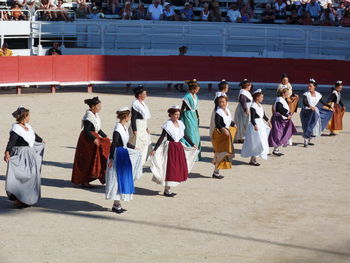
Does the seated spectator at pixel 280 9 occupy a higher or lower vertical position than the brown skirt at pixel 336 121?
higher

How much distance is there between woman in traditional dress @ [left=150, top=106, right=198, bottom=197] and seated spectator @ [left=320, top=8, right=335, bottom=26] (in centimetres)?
1872

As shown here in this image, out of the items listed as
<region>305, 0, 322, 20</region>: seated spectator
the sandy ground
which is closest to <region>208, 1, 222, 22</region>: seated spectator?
<region>305, 0, 322, 20</region>: seated spectator

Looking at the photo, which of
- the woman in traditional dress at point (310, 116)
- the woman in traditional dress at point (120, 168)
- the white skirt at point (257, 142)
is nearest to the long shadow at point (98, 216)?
the woman in traditional dress at point (120, 168)

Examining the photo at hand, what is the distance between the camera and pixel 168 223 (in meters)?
12.6

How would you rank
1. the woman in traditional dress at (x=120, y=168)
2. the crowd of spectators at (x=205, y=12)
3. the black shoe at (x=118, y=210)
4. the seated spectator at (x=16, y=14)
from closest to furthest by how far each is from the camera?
the woman in traditional dress at (x=120, y=168)
the black shoe at (x=118, y=210)
the seated spectator at (x=16, y=14)
the crowd of spectators at (x=205, y=12)

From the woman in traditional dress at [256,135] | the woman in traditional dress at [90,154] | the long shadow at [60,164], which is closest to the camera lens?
the woman in traditional dress at [90,154]

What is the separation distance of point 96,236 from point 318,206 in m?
3.69

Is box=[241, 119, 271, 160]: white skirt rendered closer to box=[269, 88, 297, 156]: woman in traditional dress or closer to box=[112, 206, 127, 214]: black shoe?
box=[269, 88, 297, 156]: woman in traditional dress

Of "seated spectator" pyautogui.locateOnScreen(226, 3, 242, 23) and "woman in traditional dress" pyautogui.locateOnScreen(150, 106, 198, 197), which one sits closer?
"woman in traditional dress" pyautogui.locateOnScreen(150, 106, 198, 197)

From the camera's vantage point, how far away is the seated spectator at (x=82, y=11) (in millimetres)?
32094

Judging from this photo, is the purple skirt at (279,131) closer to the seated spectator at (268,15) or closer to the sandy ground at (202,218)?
the sandy ground at (202,218)

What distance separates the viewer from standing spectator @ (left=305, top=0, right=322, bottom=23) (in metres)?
32.2

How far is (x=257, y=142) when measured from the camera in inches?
661

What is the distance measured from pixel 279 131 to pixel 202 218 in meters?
5.51
